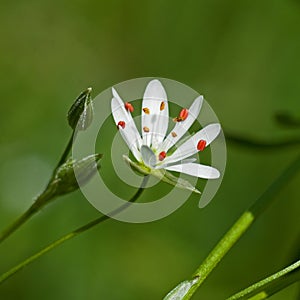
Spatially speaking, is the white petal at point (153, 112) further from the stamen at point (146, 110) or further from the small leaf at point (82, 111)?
the small leaf at point (82, 111)

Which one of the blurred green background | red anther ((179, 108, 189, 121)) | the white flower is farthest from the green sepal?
the blurred green background

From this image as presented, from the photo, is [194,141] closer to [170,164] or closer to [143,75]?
[170,164]

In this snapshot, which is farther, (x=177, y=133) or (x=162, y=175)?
(x=177, y=133)

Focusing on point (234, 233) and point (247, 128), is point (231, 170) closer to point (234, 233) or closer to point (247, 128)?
point (247, 128)

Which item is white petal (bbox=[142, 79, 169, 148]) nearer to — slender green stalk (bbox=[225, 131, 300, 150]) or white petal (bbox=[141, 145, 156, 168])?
white petal (bbox=[141, 145, 156, 168])

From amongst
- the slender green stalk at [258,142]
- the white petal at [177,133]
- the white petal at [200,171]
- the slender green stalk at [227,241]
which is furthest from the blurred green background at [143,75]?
the white petal at [200,171]

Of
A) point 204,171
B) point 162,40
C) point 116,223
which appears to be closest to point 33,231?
point 116,223

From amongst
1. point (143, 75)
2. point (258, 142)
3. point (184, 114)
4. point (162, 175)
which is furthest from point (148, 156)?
point (143, 75)
